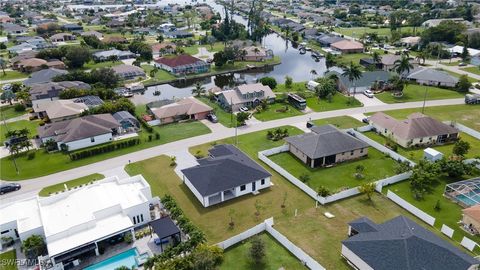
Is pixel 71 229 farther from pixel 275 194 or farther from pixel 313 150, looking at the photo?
pixel 313 150

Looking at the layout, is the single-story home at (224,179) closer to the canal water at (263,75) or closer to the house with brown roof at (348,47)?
the canal water at (263,75)

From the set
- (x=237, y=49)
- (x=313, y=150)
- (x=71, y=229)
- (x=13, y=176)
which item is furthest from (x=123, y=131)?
(x=237, y=49)

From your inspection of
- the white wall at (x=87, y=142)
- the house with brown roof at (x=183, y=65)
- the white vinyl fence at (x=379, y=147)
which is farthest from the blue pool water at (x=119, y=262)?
the house with brown roof at (x=183, y=65)

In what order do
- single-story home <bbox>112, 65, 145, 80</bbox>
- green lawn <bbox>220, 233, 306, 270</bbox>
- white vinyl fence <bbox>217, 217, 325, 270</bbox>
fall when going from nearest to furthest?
white vinyl fence <bbox>217, 217, 325, 270</bbox> < green lawn <bbox>220, 233, 306, 270</bbox> < single-story home <bbox>112, 65, 145, 80</bbox>

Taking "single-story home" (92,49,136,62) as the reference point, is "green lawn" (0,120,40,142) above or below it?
below

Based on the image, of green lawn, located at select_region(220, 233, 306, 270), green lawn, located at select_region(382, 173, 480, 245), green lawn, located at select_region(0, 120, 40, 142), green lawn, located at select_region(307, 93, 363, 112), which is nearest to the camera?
green lawn, located at select_region(220, 233, 306, 270)

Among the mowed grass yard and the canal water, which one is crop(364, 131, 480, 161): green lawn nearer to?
the mowed grass yard

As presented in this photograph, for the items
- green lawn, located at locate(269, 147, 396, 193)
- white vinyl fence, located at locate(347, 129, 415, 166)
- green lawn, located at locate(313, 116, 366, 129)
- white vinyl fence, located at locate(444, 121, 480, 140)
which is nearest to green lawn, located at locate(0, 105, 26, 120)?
green lawn, located at locate(269, 147, 396, 193)

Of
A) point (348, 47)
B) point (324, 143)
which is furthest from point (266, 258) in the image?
point (348, 47)
